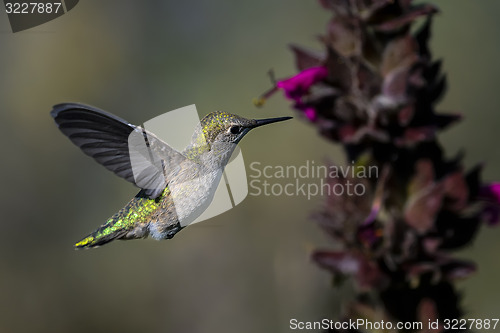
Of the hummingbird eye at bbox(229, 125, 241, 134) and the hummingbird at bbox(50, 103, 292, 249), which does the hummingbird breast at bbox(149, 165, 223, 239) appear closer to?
the hummingbird at bbox(50, 103, 292, 249)

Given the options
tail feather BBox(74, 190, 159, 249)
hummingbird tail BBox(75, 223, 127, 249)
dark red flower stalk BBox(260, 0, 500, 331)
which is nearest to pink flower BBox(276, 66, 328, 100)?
dark red flower stalk BBox(260, 0, 500, 331)

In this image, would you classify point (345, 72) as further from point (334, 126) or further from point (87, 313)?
point (87, 313)

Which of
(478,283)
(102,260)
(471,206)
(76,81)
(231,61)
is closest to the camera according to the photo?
(471,206)

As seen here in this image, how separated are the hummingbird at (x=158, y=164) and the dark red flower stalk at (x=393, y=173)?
87cm

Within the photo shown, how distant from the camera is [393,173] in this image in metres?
1.81

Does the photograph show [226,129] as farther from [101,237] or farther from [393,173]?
[393,173]

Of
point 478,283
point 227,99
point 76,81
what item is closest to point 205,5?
point 227,99

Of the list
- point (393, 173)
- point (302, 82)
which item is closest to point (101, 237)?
point (302, 82)

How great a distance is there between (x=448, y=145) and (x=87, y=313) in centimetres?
356

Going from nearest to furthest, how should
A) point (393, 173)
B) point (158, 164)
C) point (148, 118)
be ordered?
point (393, 173) → point (158, 164) → point (148, 118)

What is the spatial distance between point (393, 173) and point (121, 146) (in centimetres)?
142

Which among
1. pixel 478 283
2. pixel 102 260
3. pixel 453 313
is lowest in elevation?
pixel 478 283

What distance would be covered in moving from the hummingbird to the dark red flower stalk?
87 centimetres

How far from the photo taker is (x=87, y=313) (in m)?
5.27
